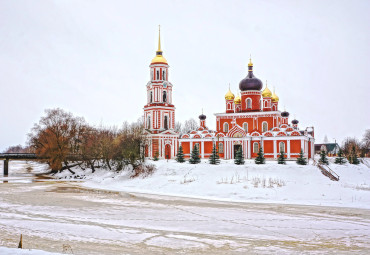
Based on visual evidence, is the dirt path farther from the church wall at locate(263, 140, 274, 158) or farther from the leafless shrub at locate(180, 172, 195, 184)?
the church wall at locate(263, 140, 274, 158)

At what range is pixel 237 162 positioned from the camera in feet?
114

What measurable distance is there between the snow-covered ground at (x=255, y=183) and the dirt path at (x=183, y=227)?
328cm

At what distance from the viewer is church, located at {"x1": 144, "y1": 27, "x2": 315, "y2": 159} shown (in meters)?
43.3

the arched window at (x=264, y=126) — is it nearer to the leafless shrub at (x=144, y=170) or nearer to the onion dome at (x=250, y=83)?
the onion dome at (x=250, y=83)

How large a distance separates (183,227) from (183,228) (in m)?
0.20

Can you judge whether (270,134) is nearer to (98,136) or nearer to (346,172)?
(346,172)

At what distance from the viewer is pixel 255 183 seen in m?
27.1

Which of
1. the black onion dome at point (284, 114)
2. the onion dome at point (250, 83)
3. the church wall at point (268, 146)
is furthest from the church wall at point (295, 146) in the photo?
the onion dome at point (250, 83)

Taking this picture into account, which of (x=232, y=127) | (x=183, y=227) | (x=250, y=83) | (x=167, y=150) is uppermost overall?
(x=250, y=83)

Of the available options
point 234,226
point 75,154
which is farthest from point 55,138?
point 234,226

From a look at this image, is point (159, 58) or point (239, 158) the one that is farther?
point (159, 58)

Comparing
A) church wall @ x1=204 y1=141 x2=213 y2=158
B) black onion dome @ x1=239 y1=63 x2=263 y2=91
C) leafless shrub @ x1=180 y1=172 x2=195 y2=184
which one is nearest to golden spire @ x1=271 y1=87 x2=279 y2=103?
black onion dome @ x1=239 y1=63 x2=263 y2=91

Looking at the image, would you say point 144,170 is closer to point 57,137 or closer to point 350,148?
point 57,137

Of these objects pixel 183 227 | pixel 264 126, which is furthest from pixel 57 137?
pixel 183 227
